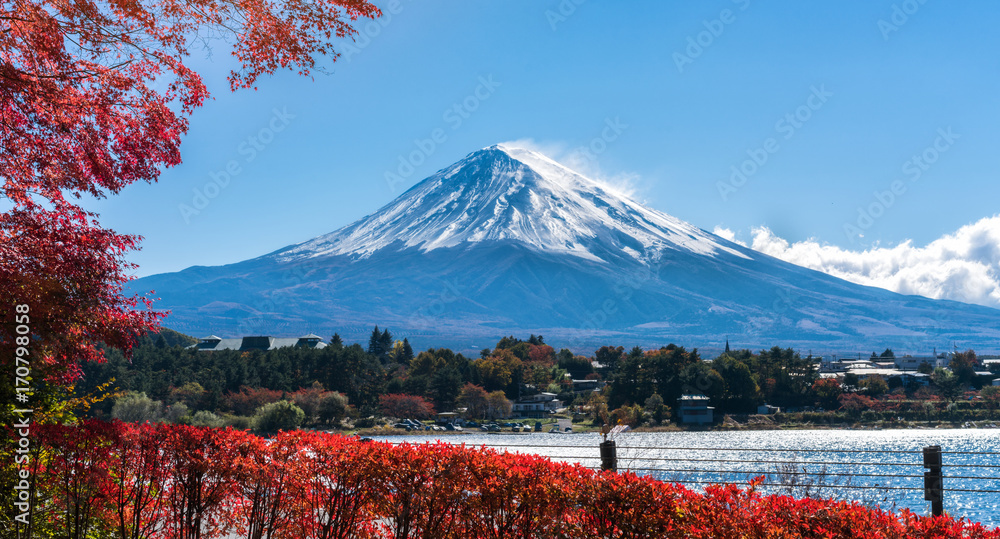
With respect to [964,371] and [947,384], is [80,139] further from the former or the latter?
[964,371]

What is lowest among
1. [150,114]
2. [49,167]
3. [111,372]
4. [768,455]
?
[768,455]

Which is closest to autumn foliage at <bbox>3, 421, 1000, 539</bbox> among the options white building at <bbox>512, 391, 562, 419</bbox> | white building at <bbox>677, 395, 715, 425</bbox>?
white building at <bbox>677, 395, 715, 425</bbox>

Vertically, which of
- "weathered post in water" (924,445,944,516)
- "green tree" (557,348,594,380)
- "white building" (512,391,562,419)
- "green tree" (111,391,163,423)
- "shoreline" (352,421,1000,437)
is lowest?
"shoreline" (352,421,1000,437)

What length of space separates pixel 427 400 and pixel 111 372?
23.7 meters

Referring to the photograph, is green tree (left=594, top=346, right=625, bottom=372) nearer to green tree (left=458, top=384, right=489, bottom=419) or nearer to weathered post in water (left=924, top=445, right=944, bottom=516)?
green tree (left=458, top=384, right=489, bottom=419)

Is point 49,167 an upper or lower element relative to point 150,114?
lower

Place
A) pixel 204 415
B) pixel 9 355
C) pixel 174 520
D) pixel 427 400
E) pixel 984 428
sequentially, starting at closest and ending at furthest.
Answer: pixel 9 355 → pixel 174 520 → pixel 204 415 → pixel 984 428 → pixel 427 400

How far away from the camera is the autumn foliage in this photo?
13.0 ft

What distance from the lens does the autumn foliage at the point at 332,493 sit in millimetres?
3967

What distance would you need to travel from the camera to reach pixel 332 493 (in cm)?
510

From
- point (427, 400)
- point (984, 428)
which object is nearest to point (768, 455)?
point (984, 428)

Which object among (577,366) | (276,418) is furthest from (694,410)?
(276,418)

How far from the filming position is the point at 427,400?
186ft

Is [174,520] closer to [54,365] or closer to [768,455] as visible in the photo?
[54,365]
